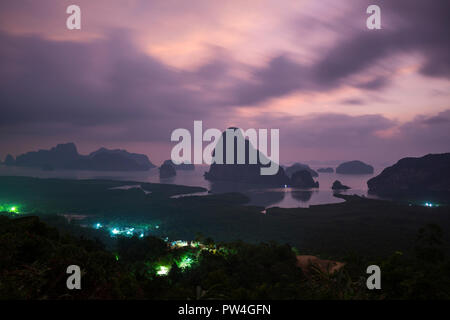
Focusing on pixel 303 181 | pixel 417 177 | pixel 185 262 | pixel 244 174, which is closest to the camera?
pixel 185 262

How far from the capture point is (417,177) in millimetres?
111938

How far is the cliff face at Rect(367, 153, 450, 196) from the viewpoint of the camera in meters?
107

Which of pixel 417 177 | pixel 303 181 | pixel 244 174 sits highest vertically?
pixel 244 174

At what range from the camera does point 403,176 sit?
113m

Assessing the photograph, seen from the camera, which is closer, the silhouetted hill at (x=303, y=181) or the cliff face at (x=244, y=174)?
the silhouetted hill at (x=303, y=181)

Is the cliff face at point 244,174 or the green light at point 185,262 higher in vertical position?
the cliff face at point 244,174

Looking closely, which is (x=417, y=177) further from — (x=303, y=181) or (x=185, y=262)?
(x=185, y=262)

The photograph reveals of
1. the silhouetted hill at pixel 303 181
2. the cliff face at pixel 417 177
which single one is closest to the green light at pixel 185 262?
the cliff face at pixel 417 177

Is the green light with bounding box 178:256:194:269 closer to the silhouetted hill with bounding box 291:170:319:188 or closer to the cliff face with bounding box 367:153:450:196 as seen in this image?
the cliff face with bounding box 367:153:450:196

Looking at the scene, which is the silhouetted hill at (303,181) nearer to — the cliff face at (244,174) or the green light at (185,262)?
the cliff face at (244,174)

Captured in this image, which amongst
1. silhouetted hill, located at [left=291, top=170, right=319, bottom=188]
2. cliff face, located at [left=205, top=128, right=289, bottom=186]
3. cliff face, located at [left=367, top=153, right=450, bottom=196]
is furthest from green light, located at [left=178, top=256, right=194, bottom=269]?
cliff face, located at [left=205, top=128, right=289, bottom=186]

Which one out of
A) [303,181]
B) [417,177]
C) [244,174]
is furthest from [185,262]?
[244,174]

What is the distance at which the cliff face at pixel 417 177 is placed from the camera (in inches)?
4218
